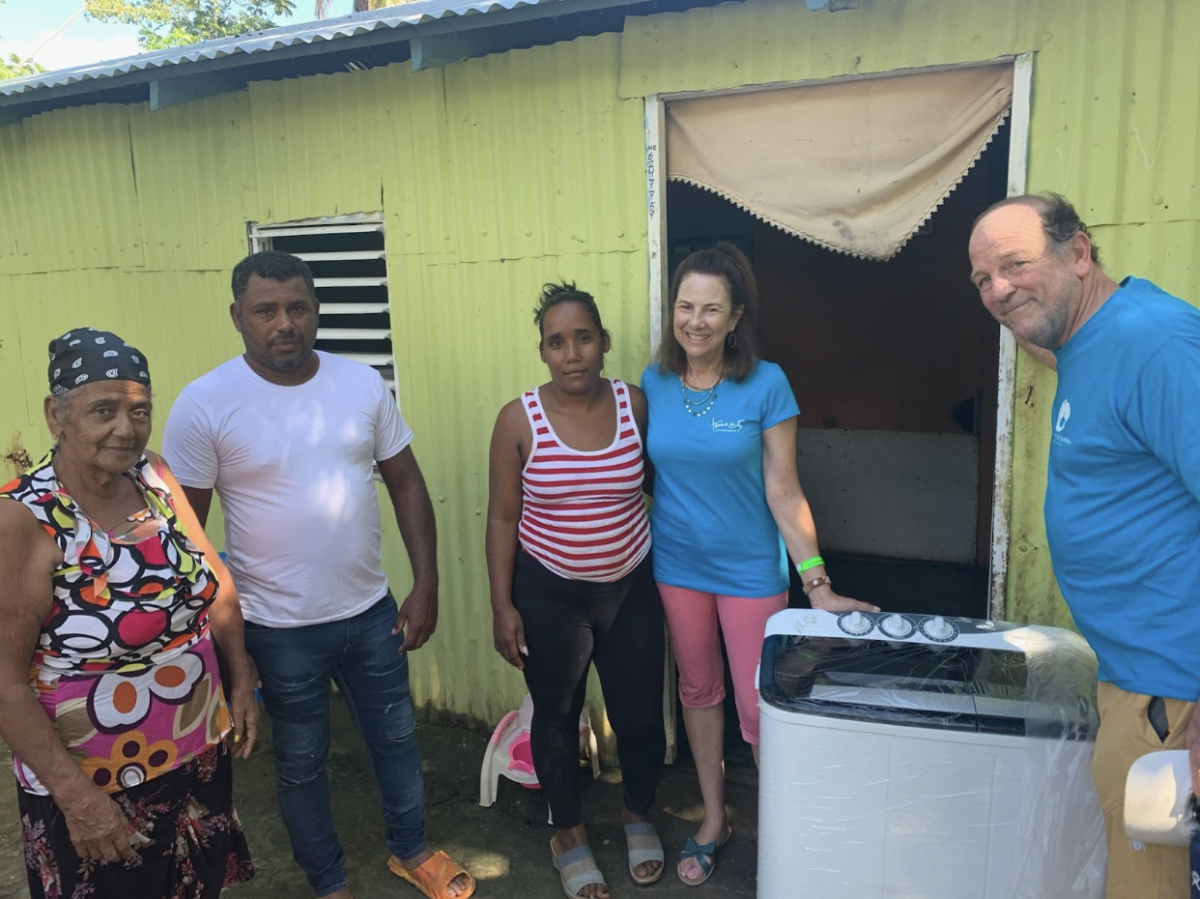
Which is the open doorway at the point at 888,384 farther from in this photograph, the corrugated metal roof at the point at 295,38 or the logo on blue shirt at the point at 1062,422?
the logo on blue shirt at the point at 1062,422

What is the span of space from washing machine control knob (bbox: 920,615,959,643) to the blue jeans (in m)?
1.60

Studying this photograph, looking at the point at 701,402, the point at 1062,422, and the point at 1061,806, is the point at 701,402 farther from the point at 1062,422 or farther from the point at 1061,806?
the point at 1061,806

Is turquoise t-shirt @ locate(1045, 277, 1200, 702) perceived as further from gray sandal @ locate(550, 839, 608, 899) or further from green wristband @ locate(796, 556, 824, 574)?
gray sandal @ locate(550, 839, 608, 899)

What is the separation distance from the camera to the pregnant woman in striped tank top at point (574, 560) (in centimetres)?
263

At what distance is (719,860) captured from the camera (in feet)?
9.75

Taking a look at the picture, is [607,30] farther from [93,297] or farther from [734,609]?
[93,297]

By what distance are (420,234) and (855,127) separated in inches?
72.9


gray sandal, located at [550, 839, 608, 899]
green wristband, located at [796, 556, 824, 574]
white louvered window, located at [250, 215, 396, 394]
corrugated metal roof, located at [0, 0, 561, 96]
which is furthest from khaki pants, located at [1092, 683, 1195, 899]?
white louvered window, located at [250, 215, 396, 394]

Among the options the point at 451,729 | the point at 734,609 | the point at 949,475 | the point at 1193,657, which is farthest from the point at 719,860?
the point at 949,475

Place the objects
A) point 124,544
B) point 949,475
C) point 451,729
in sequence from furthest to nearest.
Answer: point 949,475 < point 451,729 < point 124,544

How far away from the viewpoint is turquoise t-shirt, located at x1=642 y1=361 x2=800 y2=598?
2588 mm

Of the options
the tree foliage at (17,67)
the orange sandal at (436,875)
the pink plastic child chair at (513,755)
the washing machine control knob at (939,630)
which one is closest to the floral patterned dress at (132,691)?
the orange sandal at (436,875)

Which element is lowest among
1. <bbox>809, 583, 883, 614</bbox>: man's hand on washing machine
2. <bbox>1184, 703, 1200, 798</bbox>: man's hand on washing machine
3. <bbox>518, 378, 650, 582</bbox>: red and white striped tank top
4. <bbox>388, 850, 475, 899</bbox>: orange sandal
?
<bbox>388, 850, 475, 899</bbox>: orange sandal

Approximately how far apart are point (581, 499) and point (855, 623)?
34.6 inches
